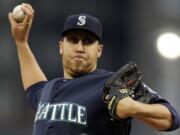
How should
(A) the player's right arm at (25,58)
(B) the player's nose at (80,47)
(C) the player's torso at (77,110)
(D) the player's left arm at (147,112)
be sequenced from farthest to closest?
(A) the player's right arm at (25,58), (B) the player's nose at (80,47), (C) the player's torso at (77,110), (D) the player's left arm at (147,112)

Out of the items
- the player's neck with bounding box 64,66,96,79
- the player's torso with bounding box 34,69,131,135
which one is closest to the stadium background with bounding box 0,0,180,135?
the player's neck with bounding box 64,66,96,79

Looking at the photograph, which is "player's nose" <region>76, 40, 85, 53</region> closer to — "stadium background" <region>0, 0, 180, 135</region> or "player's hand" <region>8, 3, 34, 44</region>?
"player's hand" <region>8, 3, 34, 44</region>

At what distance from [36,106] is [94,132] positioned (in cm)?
57

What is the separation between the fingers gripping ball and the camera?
7.96ft

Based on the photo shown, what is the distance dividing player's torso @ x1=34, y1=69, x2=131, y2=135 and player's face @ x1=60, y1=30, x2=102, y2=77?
0.17ft

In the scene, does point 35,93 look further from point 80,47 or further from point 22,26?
point 80,47

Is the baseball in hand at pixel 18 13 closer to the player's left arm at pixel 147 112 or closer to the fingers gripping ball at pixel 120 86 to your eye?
the fingers gripping ball at pixel 120 86

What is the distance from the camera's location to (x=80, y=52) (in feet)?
9.08

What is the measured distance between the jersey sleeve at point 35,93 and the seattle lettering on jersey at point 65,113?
36 cm

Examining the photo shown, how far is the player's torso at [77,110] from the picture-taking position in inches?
103

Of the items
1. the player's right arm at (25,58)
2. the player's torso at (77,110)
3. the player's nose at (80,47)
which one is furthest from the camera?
the player's right arm at (25,58)

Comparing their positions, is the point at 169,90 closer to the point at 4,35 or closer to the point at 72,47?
the point at 4,35

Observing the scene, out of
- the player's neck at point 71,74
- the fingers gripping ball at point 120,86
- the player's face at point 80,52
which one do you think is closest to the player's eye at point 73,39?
the player's face at point 80,52

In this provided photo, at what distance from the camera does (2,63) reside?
779 cm
